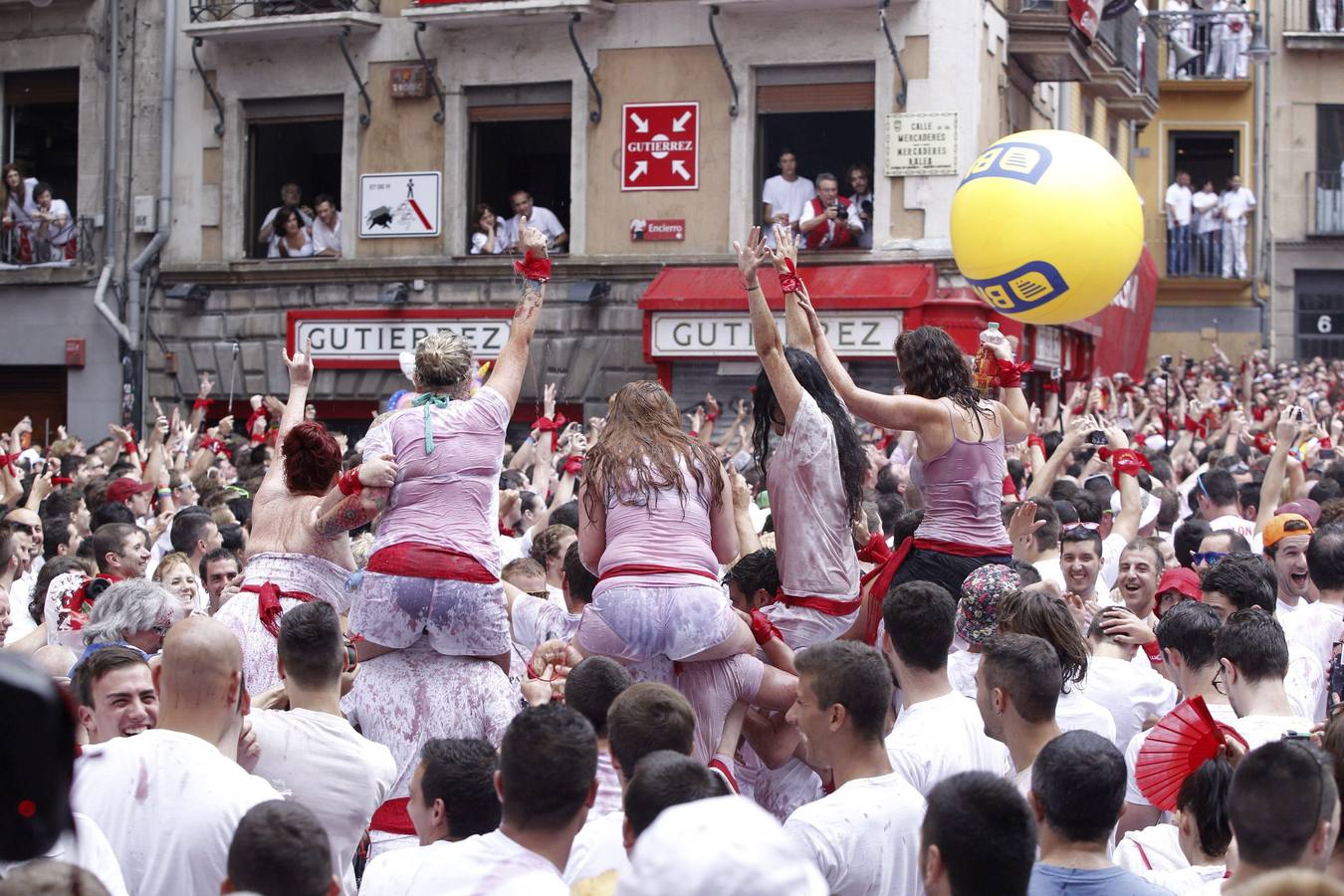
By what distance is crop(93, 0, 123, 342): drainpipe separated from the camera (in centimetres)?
1859

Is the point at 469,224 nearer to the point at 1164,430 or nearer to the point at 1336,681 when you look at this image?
the point at 1164,430

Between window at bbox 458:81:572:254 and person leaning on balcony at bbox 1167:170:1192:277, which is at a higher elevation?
person leaning on balcony at bbox 1167:170:1192:277

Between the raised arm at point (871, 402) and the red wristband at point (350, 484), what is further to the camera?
the raised arm at point (871, 402)

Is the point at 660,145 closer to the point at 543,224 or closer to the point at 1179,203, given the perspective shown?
the point at 543,224

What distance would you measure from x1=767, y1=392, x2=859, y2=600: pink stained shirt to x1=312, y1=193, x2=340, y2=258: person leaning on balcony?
1326 cm

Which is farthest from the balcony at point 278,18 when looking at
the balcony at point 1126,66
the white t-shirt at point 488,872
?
the white t-shirt at point 488,872

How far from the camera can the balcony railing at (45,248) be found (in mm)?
18812

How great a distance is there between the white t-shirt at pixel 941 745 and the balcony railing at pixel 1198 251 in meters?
26.6

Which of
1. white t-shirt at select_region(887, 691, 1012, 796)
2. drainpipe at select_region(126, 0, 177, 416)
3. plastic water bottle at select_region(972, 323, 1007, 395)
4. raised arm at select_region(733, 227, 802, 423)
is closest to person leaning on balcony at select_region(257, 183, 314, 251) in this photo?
drainpipe at select_region(126, 0, 177, 416)

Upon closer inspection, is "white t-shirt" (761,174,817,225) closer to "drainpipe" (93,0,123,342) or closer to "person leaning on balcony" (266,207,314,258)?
"person leaning on balcony" (266,207,314,258)

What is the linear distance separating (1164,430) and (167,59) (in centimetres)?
1085

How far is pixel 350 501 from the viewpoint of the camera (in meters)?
5.41

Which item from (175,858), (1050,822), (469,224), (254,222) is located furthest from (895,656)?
(254,222)

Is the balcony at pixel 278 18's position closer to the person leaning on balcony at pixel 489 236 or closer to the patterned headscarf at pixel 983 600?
the person leaning on balcony at pixel 489 236
